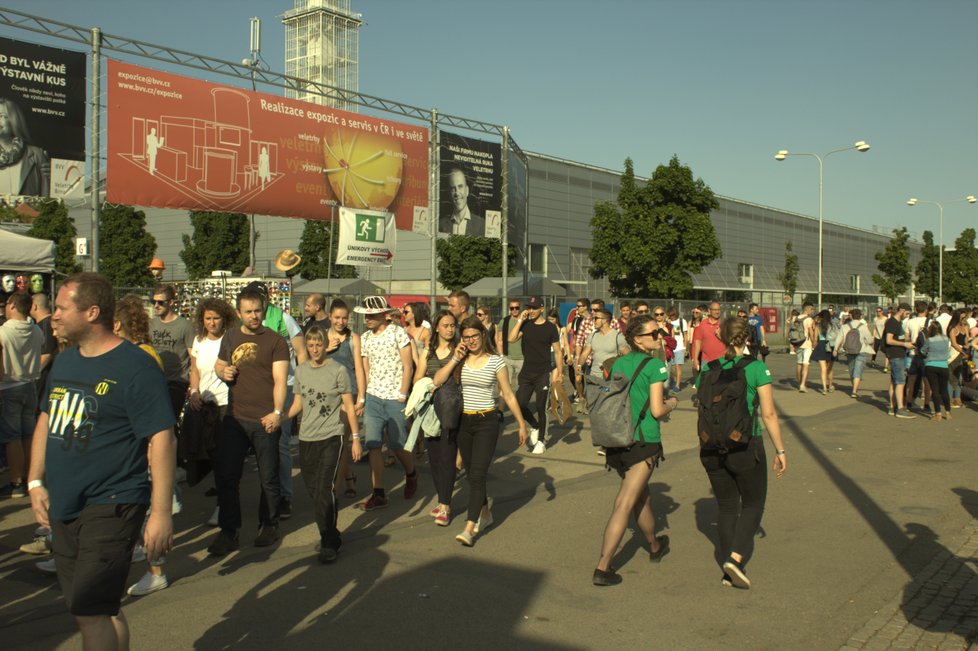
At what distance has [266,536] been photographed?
251 inches

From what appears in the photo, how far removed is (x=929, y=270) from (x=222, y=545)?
236 feet

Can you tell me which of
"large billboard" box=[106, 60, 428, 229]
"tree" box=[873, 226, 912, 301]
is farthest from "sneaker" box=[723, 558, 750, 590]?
"tree" box=[873, 226, 912, 301]

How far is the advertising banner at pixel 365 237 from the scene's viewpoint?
1881 centimetres

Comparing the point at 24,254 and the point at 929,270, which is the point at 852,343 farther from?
the point at 929,270

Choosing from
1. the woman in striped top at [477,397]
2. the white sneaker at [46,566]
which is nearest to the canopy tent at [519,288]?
the woman in striped top at [477,397]

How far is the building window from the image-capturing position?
48719 mm

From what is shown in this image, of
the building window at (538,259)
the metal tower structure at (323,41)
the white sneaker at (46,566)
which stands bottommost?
the white sneaker at (46,566)

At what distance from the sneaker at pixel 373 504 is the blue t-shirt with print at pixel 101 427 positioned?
428 centimetres

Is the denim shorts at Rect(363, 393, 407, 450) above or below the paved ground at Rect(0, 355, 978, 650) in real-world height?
above

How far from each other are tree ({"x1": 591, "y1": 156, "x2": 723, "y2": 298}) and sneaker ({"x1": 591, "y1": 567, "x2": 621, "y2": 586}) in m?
30.8

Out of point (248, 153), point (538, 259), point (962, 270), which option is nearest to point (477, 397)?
point (248, 153)

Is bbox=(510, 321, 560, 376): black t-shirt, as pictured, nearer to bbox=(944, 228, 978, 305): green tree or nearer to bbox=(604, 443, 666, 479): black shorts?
bbox=(604, 443, 666, 479): black shorts

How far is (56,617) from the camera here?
4938 mm

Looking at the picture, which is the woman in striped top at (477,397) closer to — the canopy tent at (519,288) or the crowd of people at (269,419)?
the crowd of people at (269,419)
